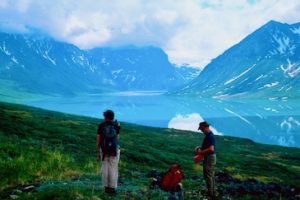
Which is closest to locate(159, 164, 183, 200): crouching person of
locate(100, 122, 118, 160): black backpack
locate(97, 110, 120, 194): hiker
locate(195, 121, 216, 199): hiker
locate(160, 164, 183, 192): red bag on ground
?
locate(160, 164, 183, 192): red bag on ground

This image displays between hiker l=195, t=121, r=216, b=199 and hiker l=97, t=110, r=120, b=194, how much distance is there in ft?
11.8

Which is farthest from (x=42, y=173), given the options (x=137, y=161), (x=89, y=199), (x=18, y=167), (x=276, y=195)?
(x=137, y=161)

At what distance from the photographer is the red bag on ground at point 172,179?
1680cm

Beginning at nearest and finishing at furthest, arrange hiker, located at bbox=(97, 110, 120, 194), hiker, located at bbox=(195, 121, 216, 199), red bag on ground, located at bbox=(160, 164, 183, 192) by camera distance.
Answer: red bag on ground, located at bbox=(160, 164, 183, 192) < hiker, located at bbox=(97, 110, 120, 194) < hiker, located at bbox=(195, 121, 216, 199)

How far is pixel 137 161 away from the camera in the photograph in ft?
151

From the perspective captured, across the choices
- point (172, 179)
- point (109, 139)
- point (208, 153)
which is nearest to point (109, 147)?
point (109, 139)

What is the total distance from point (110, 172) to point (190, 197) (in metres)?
4.06

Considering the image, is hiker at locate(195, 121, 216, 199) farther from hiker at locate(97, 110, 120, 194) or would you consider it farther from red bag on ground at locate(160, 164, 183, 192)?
hiker at locate(97, 110, 120, 194)

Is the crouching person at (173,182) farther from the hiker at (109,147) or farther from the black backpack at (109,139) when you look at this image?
the black backpack at (109,139)

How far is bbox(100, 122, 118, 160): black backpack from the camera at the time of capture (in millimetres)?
16891

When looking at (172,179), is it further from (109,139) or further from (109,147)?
(109,139)

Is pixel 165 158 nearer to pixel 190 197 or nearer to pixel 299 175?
pixel 299 175

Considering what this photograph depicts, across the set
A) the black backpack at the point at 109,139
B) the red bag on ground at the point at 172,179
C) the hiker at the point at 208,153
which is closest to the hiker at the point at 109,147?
the black backpack at the point at 109,139

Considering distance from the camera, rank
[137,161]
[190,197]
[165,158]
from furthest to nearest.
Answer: [165,158], [137,161], [190,197]
